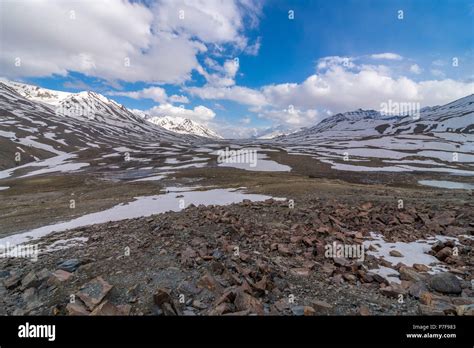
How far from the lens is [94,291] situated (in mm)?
8555

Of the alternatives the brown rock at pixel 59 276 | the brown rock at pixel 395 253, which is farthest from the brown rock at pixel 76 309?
the brown rock at pixel 395 253

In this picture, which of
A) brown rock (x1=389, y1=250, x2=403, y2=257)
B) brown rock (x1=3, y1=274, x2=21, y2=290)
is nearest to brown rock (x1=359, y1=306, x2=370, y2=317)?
brown rock (x1=389, y1=250, x2=403, y2=257)

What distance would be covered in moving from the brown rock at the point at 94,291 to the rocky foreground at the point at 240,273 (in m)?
0.03

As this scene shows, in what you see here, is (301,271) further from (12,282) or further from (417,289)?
(12,282)

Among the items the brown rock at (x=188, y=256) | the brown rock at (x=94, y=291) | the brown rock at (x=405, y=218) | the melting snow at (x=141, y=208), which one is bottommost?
the melting snow at (x=141, y=208)

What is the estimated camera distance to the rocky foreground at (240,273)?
25.7 feet

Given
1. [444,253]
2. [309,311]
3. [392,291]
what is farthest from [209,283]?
[444,253]

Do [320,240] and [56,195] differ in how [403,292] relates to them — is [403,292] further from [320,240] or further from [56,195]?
[56,195]

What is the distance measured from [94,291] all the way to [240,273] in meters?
4.84

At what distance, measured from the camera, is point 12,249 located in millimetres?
15242

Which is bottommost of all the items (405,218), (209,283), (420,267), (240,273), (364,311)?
(420,267)

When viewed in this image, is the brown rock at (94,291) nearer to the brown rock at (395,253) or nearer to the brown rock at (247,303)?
the brown rock at (247,303)
